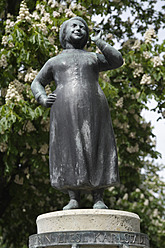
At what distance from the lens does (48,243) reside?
4.62m

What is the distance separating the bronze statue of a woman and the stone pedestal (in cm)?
38

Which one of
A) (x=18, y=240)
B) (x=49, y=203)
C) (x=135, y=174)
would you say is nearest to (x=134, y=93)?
(x=135, y=174)

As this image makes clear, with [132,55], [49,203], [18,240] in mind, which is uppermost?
[132,55]

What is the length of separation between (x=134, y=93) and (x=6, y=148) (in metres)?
3.20

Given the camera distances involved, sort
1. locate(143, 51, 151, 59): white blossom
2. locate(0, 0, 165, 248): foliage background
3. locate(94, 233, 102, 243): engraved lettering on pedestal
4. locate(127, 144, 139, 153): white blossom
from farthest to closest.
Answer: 1. locate(127, 144, 139, 153): white blossom
2. locate(143, 51, 151, 59): white blossom
3. locate(0, 0, 165, 248): foliage background
4. locate(94, 233, 102, 243): engraved lettering on pedestal

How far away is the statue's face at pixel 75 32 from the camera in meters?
5.57

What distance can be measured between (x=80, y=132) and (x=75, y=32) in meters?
1.22

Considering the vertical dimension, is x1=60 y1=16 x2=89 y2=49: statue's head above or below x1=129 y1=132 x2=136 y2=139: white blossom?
above

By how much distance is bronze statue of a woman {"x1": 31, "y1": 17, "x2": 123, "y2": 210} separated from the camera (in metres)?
5.04

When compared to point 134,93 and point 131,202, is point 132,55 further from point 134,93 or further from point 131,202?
point 131,202

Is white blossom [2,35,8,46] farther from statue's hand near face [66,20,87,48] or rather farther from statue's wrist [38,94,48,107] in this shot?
statue's wrist [38,94,48,107]

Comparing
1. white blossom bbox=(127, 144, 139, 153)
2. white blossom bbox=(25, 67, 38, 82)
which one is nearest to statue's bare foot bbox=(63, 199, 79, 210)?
white blossom bbox=(25, 67, 38, 82)

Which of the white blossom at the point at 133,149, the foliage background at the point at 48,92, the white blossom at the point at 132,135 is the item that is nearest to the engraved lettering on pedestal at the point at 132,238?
the foliage background at the point at 48,92

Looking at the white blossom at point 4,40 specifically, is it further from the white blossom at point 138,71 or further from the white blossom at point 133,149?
the white blossom at point 133,149
